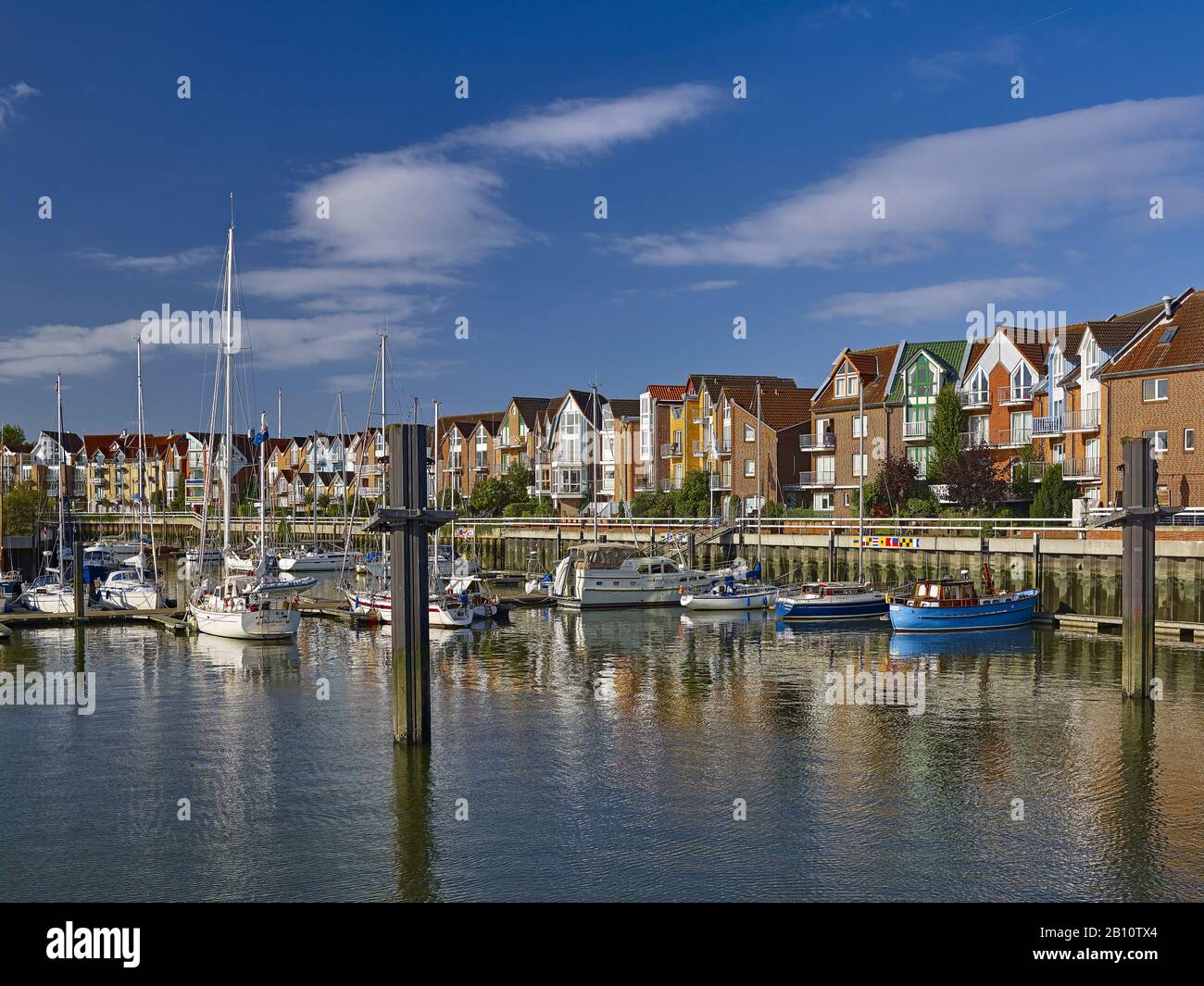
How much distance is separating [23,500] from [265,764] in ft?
282

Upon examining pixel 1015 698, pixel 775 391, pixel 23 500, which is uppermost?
pixel 775 391

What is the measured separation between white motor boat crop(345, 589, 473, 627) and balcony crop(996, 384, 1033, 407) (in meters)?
39.9

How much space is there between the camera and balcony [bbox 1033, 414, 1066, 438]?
67375mm

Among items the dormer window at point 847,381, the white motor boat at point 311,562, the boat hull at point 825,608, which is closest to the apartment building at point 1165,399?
the boat hull at point 825,608

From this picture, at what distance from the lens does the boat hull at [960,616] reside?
48750mm

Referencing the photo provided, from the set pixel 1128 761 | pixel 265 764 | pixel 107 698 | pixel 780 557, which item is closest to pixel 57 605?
pixel 107 698

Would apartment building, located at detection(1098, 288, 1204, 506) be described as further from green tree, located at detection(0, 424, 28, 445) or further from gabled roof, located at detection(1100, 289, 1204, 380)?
green tree, located at detection(0, 424, 28, 445)

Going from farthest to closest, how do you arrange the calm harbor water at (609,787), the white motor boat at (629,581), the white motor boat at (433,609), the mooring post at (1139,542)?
1. the white motor boat at (629,581)
2. the white motor boat at (433,609)
3. the mooring post at (1139,542)
4. the calm harbor water at (609,787)

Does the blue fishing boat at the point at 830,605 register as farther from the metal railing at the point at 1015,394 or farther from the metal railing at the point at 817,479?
the metal railing at the point at 817,479

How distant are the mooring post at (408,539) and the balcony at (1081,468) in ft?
164

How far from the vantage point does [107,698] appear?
33.8m

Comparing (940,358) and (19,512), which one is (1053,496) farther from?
(19,512)

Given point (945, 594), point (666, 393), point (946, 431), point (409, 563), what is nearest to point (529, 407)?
point (666, 393)

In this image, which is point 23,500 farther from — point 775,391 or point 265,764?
point 265,764
